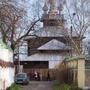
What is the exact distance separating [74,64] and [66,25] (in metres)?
19.9

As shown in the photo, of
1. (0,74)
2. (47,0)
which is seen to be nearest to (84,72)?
(0,74)

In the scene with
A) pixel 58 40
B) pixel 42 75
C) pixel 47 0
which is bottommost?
pixel 42 75

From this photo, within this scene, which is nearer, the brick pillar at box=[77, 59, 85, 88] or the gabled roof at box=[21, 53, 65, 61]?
the brick pillar at box=[77, 59, 85, 88]

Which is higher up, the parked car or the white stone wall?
the white stone wall

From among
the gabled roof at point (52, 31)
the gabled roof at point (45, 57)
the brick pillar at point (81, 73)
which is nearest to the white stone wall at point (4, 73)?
the brick pillar at point (81, 73)

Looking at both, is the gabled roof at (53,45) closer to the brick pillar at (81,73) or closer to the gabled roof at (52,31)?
the gabled roof at (52,31)

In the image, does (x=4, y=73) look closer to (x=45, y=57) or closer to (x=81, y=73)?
(x=81, y=73)

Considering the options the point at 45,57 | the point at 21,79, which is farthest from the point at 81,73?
the point at 45,57

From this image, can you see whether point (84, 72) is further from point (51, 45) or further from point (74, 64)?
point (51, 45)

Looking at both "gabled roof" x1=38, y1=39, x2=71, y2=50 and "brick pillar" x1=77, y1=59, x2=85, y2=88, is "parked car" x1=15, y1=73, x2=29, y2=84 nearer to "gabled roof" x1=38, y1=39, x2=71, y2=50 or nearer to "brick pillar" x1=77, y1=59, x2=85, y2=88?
"brick pillar" x1=77, y1=59, x2=85, y2=88

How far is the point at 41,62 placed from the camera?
90.8 metres

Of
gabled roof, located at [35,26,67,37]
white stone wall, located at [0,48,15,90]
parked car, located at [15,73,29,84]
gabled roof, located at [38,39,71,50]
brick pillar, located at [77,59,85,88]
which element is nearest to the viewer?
white stone wall, located at [0,48,15,90]

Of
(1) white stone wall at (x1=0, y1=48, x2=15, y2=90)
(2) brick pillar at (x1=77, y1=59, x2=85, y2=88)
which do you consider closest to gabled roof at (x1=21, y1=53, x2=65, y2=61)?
(2) brick pillar at (x1=77, y1=59, x2=85, y2=88)

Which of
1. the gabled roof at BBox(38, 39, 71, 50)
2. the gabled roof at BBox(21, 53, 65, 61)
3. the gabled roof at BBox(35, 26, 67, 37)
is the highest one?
the gabled roof at BBox(35, 26, 67, 37)
